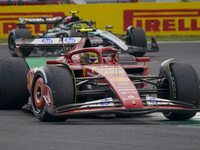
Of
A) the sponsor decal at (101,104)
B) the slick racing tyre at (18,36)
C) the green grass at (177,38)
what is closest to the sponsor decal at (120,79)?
the sponsor decal at (101,104)

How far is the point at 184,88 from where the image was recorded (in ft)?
23.3

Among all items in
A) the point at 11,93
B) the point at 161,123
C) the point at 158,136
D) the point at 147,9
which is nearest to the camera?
the point at 158,136

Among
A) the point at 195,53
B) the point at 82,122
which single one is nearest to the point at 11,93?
the point at 82,122

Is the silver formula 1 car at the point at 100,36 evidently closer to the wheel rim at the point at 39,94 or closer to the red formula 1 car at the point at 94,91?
the red formula 1 car at the point at 94,91

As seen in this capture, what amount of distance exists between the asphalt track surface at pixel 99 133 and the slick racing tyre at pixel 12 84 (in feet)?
1.13

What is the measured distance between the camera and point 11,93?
8.05 metres

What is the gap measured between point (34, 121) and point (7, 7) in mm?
19605

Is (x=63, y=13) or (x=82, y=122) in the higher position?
(x=63, y=13)

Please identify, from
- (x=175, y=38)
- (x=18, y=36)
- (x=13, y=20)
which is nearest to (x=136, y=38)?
(x=18, y=36)

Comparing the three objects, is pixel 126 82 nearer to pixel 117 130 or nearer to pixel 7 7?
pixel 117 130

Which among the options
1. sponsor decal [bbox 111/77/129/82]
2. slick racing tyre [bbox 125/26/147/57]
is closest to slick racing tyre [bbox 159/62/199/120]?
sponsor decal [bbox 111/77/129/82]

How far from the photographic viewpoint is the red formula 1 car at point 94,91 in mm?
6648

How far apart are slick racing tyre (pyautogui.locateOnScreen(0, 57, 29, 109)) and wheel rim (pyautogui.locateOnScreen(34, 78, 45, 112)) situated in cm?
89

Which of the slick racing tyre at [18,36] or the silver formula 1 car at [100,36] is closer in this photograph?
the silver formula 1 car at [100,36]
